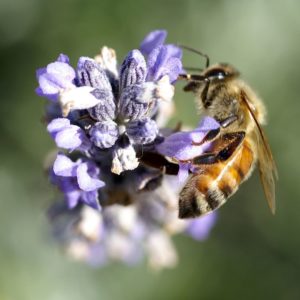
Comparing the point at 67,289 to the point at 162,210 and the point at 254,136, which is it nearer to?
the point at 162,210

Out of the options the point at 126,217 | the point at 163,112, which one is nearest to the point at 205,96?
the point at 163,112

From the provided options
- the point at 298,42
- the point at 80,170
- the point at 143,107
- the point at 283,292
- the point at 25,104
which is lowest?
the point at 283,292

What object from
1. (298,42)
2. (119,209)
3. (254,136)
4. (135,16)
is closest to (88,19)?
(135,16)

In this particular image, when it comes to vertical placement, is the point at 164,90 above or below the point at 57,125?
above

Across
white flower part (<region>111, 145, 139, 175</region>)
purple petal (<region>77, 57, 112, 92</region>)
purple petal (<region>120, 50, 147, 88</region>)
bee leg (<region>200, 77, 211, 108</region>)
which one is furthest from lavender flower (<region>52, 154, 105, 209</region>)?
bee leg (<region>200, 77, 211, 108</region>)

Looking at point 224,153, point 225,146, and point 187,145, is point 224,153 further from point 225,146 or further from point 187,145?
point 187,145

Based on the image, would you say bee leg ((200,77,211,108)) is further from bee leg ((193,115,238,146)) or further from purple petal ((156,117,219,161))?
purple petal ((156,117,219,161))
